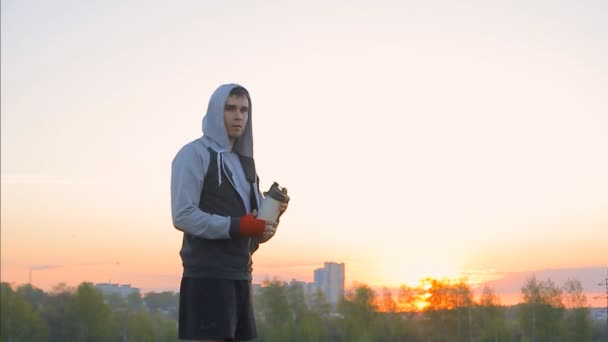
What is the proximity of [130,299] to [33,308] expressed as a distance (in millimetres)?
4194

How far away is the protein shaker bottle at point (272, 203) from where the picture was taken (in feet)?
9.55

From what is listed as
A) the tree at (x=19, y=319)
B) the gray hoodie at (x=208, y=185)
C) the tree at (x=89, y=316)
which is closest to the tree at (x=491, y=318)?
the tree at (x=89, y=316)

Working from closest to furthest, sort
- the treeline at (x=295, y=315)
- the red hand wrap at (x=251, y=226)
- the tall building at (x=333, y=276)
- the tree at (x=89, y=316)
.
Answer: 1. the red hand wrap at (x=251, y=226)
2. the tall building at (x=333, y=276)
3. the treeline at (x=295, y=315)
4. the tree at (x=89, y=316)

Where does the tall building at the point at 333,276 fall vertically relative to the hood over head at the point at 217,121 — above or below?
above

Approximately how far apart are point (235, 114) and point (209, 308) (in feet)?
2.10

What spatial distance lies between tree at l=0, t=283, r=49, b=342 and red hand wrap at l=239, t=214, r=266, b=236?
38.7 meters

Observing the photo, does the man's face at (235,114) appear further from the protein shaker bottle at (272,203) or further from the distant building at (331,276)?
the distant building at (331,276)

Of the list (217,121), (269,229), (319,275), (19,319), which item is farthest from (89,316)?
(269,229)

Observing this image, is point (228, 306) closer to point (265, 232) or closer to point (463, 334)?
point (265, 232)

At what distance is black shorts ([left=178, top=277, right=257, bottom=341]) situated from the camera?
9.40 ft

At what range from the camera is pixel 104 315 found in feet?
131

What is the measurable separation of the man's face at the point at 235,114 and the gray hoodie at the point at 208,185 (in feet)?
0.08

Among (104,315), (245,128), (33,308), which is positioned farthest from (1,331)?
(245,128)

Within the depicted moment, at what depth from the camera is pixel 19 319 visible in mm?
39594
